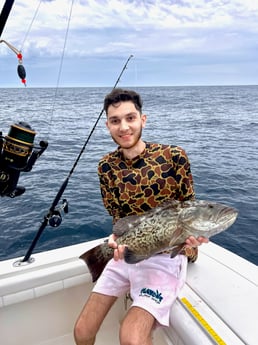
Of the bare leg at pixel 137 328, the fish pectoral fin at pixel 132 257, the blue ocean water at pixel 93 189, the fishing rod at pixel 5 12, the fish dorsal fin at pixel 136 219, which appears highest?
the fishing rod at pixel 5 12

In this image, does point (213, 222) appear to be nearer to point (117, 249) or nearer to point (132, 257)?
point (132, 257)

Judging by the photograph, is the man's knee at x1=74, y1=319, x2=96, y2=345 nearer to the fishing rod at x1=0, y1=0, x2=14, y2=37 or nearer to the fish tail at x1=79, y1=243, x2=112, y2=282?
the fish tail at x1=79, y1=243, x2=112, y2=282

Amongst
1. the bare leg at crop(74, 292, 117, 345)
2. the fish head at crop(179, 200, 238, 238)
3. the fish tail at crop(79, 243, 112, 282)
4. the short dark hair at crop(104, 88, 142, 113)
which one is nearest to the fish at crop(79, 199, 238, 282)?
the fish head at crop(179, 200, 238, 238)

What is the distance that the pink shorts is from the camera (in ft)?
7.35

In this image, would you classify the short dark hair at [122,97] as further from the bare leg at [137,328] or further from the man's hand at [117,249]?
the bare leg at [137,328]

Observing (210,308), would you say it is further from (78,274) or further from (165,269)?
(78,274)

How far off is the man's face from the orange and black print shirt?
201 mm

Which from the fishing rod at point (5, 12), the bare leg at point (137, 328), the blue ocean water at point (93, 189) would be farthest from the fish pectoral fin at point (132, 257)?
the blue ocean water at point (93, 189)

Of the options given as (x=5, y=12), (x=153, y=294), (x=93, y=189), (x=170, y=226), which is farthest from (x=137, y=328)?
(x=93, y=189)

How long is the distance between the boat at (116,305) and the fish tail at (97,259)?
1.07 ft

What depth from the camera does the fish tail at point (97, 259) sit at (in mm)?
2508

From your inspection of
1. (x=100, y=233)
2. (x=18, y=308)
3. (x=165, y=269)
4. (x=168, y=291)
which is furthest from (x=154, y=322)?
(x=100, y=233)

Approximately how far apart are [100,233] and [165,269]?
4713 millimetres

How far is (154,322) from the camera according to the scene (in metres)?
2.21
